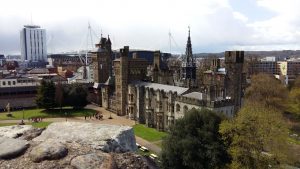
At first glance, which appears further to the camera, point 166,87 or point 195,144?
point 166,87

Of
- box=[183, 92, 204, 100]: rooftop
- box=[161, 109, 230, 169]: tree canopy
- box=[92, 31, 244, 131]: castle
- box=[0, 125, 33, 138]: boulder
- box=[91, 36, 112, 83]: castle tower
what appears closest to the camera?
box=[0, 125, 33, 138]: boulder

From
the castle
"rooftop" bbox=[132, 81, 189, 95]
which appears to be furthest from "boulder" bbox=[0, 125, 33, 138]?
"rooftop" bbox=[132, 81, 189, 95]

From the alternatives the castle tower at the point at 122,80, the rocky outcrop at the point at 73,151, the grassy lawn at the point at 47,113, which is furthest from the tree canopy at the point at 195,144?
the grassy lawn at the point at 47,113

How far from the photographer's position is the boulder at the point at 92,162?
57.3 feet

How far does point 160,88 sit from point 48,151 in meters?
43.8

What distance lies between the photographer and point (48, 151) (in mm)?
18375

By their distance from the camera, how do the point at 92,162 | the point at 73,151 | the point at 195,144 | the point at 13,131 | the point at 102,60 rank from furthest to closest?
the point at 102,60 → the point at 195,144 → the point at 13,131 → the point at 73,151 → the point at 92,162

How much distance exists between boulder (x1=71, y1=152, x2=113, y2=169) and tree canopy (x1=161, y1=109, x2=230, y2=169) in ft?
54.9

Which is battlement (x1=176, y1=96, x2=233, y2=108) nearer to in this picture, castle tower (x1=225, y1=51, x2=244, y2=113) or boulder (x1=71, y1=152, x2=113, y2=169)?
castle tower (x1=225, y1=51, x2=244, y2=113)

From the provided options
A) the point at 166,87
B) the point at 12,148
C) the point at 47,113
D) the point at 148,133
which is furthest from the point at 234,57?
the point at 12,148

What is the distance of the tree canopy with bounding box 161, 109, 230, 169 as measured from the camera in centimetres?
3319

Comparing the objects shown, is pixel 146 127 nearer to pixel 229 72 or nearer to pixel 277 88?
pixel 229 72

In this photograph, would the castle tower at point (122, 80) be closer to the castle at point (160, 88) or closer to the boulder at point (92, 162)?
the castle at point (160, 88)

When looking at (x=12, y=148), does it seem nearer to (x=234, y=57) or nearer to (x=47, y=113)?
(x=234, y=57)
